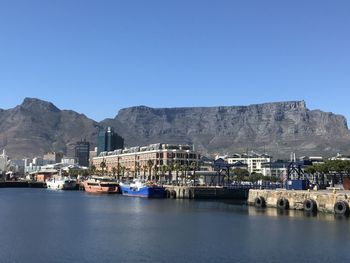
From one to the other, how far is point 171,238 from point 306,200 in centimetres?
5300

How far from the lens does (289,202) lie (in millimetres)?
126500

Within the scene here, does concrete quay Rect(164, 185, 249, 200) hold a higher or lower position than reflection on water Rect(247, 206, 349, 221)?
higher

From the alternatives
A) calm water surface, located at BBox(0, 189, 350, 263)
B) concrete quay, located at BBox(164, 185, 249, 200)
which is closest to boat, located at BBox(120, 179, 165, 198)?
concrete quay, located at BBox(164, 185, 249, 200)

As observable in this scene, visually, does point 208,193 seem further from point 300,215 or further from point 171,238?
point 171,238

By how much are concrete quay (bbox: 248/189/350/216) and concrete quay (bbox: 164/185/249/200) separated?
1296 inches

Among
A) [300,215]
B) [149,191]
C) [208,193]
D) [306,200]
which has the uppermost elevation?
[149,191]

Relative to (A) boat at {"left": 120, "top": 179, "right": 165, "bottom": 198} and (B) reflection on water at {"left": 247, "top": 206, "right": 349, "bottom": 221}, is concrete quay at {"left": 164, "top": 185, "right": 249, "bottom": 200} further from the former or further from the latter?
(B) reflection on water at {"left": 247, "top": 206, "right": 349, "bottom": 221}

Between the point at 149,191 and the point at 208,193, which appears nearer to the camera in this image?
the point at 208,193

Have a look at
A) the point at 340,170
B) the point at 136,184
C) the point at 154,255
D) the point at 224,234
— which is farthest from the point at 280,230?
the point at 136,184

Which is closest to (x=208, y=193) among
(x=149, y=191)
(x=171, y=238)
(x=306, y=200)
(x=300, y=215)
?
(x=149, y=191)

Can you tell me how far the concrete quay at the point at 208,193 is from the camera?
177 metres

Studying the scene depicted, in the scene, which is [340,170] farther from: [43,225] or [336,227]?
[43,225]

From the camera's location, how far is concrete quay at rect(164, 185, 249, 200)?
17739 centimetres

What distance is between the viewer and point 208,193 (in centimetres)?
17900
